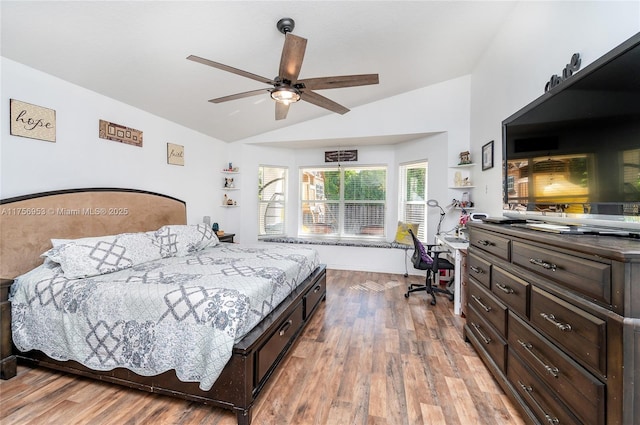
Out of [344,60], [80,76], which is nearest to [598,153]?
[344,60]

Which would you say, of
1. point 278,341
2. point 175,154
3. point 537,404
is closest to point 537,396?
point 537,404

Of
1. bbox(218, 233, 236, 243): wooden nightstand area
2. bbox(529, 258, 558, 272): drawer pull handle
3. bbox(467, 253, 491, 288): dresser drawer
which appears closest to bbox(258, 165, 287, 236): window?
bbox(218, 233, 236, 243): wooden nightstand area

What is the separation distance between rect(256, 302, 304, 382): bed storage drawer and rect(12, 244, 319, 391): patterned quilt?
0.56ft

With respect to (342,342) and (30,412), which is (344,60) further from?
(30,412)

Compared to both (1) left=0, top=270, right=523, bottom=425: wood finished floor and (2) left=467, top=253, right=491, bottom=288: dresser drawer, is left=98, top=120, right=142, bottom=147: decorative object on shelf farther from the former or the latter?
(2) left=467, top=253, right=491, bottom=288: dresser drawer

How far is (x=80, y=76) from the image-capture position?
250 cm

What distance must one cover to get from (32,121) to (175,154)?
158 centimetres

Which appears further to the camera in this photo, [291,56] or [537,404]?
[291,56]

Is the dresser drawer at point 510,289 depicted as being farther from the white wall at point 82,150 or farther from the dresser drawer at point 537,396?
the white wall at point 82,150

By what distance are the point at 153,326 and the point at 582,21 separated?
3.45m

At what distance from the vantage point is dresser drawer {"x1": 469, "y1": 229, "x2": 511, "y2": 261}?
5.47 ft

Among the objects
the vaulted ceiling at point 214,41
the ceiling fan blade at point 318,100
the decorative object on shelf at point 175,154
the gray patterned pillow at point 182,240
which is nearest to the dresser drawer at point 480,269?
the ceiling fan blade at point 318,100

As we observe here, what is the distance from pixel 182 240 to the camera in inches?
118

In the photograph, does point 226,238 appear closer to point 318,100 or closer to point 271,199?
point 271,199
